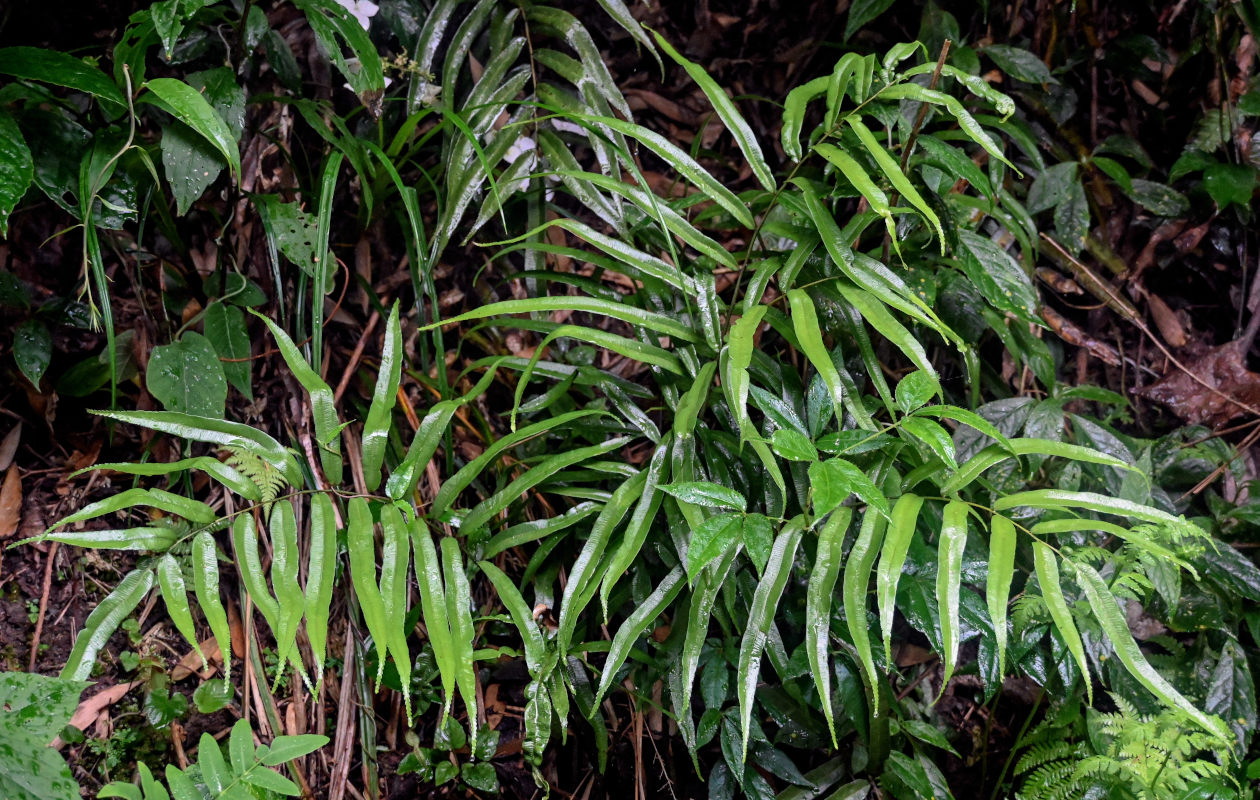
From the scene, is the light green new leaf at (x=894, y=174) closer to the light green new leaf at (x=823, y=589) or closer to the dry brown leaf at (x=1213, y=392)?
the light green new leaf at (x=823, y=589)

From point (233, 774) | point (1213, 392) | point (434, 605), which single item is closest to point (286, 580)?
point (434, 605)

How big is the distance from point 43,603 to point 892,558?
1382mm

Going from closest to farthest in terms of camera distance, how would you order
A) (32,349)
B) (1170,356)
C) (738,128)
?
(738,128)
(32,349)
(1170,356)

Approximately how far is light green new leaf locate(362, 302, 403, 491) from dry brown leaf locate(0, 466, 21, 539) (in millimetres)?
770

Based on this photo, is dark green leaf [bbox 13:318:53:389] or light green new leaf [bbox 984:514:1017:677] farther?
dark green leaf [bbox 13:318:53:389]

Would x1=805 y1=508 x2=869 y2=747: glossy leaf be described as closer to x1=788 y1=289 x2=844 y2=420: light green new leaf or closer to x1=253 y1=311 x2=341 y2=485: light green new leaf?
x1=788 y1=289 x2=844 y2=420: light green new leaf

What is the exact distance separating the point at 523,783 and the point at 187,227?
47.6 inches

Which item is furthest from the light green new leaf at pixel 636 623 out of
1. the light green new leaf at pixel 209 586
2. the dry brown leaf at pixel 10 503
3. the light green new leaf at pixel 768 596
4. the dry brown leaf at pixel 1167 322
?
the dry brown leaf at pixel 1167 322

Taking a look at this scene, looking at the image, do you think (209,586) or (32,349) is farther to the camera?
(32,349)

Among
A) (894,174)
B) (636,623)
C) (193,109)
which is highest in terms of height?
(193,109)

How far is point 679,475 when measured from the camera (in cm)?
123

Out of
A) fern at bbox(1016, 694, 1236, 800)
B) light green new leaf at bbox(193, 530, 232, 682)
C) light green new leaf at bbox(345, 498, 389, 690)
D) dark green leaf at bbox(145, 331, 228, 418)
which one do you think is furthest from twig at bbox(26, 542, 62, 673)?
fern at bbox(1016, 694, 1236, 800)

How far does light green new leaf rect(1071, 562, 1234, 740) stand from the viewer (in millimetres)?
922

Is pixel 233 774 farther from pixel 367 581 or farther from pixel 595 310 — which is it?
pixel 595 310
